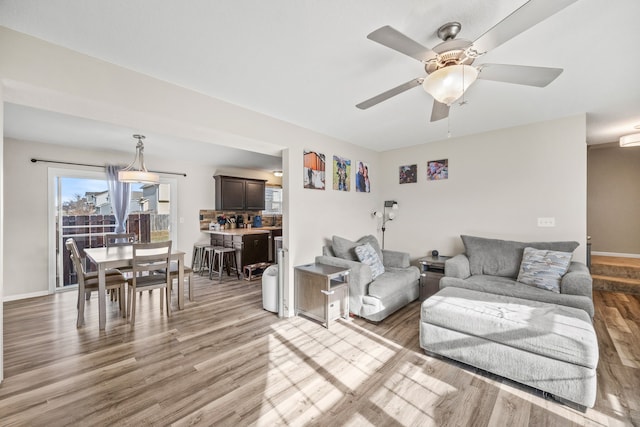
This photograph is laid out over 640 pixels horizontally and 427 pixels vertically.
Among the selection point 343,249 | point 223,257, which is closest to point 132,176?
point 223,257

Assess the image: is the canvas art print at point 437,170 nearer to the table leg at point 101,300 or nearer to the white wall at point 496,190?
the white wall at point 496,190

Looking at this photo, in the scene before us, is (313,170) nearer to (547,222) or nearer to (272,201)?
(547,222)

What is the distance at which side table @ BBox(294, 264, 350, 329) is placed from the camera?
9.92 feet

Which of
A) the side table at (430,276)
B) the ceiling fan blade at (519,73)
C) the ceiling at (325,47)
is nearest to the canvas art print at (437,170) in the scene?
the ceiling at (325,47)

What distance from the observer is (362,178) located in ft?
15.3

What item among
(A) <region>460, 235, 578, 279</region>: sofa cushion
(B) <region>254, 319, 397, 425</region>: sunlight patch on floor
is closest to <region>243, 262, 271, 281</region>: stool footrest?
(B) <region>254, 319, 397, 425</region>: sunlight patch on floor

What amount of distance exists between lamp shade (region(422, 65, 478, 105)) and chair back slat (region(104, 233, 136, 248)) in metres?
4.69

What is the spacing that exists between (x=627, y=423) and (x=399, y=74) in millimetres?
2795

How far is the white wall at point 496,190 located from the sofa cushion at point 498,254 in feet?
0.92

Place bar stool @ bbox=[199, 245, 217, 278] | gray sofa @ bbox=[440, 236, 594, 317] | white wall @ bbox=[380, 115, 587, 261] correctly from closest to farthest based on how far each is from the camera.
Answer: gray sofa @ bbox=[440, 236, 594, 317] < white wall @ bbox=[380, 115, 587, 261] < bar stool @ bbox=[199, 245, 217, 278]

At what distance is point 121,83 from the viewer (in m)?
2.12

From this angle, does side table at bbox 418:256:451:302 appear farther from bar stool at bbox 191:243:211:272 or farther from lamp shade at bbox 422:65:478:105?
bar stool at bbox 191:243:211:272

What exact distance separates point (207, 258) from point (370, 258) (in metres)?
3.92

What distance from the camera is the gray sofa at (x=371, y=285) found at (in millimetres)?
3086
